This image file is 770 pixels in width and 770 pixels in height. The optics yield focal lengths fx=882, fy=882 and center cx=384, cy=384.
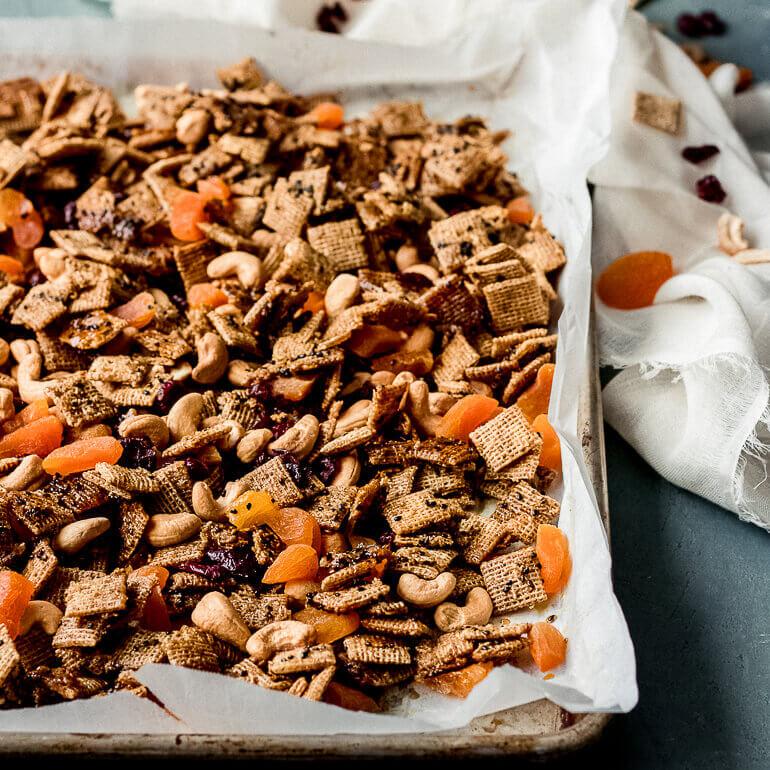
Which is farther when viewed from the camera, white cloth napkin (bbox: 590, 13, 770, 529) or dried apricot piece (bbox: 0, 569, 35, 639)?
white cloth napkin (bbox: 590, 13, 770, 529)

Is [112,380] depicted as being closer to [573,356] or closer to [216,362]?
[216,362]

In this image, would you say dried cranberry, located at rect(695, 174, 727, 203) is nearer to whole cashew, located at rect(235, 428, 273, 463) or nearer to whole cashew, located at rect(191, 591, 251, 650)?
whole cashew, located at rect(235, 428, 273, 463)

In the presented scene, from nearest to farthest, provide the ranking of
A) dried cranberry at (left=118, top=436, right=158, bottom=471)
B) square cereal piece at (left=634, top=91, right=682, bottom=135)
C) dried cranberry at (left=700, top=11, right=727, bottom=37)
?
dried cranberry at (left=118, top=436, right=158, bottom=471) → square cereal piece at (left=634, top=91, right=682, bottom=135) → dried cranberry at (left=700, top=11, right=727, bottom=37)

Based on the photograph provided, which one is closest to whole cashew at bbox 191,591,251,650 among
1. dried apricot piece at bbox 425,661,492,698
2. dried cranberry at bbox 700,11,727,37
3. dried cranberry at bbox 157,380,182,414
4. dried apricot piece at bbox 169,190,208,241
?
dried apricot piece at bbox 425,661,492,698

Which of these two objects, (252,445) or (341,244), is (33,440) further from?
(341,244)

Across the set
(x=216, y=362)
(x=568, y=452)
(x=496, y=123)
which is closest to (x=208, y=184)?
(x=216, y=362)

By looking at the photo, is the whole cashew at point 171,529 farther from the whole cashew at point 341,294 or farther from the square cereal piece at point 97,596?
the whole cashew at point 341,294

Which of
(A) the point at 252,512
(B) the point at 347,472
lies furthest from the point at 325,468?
(A) the point at 252,512
